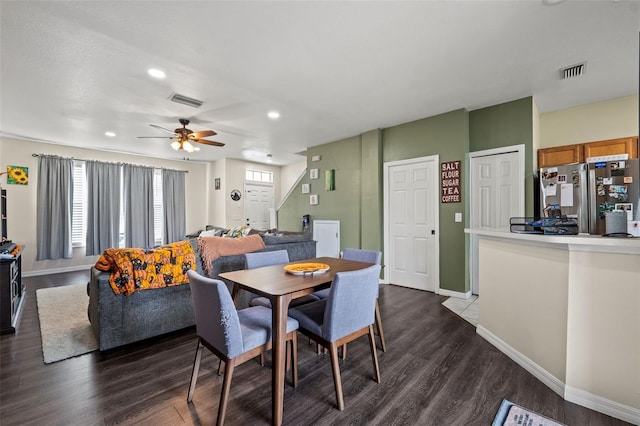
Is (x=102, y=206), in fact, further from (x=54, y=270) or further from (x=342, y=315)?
(x=342, y=315)

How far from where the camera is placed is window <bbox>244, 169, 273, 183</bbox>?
766 centimetres

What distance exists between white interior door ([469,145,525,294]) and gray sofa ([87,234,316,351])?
355 centimetres

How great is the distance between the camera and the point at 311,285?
67.6 inches

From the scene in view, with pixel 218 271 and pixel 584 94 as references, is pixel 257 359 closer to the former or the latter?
pixel 218 271

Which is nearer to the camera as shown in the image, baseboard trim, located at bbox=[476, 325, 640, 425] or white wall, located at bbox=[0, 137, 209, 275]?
baseboard trim, located at bbox=[476, 325, 640, 425]

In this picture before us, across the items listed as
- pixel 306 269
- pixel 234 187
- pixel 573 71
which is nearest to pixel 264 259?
pixel 306 269

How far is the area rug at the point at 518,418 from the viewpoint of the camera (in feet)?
4.93

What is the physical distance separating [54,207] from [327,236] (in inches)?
214

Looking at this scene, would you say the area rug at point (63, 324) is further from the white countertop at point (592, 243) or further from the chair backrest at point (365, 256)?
the white countertop at point (592, 243)

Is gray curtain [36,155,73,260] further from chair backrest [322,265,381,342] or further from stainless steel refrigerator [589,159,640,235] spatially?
stainless steel refrigerator [589,159,640,235]

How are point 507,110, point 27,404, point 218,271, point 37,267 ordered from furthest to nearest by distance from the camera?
point 37,267 → point 507,110 → point 218,271 → point 27,404

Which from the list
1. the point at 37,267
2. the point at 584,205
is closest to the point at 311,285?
the point at 584,205

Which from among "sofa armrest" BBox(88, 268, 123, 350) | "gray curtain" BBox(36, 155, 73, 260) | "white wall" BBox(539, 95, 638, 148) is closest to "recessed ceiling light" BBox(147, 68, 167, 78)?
"sofa armrest" BBox(88, 268, 123, 350)

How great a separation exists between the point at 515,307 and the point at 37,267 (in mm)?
→ 7745
